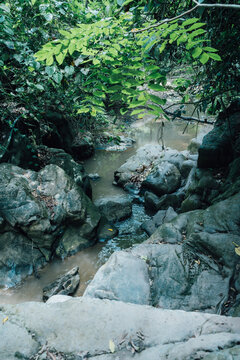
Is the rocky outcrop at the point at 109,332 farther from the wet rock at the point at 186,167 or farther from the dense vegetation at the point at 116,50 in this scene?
the wet rock at the point at 186,167

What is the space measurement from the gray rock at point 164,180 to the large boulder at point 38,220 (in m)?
2.80

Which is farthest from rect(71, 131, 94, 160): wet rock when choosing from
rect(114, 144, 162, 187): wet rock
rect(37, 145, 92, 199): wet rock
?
rect(37, 145, 92, 199): wet rock

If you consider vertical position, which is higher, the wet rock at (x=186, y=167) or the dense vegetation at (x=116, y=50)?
the dense vegetation at (x=116, y=50)

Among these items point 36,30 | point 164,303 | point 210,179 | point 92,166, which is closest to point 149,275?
point 164,303

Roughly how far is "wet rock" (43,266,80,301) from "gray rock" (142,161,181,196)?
165 inches

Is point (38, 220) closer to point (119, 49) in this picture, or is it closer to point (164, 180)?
point (119, 49)

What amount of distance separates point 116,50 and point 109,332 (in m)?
2.59

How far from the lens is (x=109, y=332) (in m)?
2.03

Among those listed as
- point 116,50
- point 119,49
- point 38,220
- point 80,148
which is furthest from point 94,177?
point 119,49

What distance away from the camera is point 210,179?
19.3ft

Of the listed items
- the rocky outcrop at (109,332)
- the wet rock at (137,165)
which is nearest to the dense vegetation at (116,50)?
the rocky outcrop at (109,332)

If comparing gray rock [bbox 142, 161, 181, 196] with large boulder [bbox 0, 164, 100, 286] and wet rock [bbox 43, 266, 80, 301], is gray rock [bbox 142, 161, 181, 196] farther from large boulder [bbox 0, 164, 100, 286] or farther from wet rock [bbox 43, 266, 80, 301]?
wet rock [bbox 43, 266, 80, 301]

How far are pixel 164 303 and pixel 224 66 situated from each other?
3689mm

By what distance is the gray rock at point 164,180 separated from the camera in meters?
8.09
